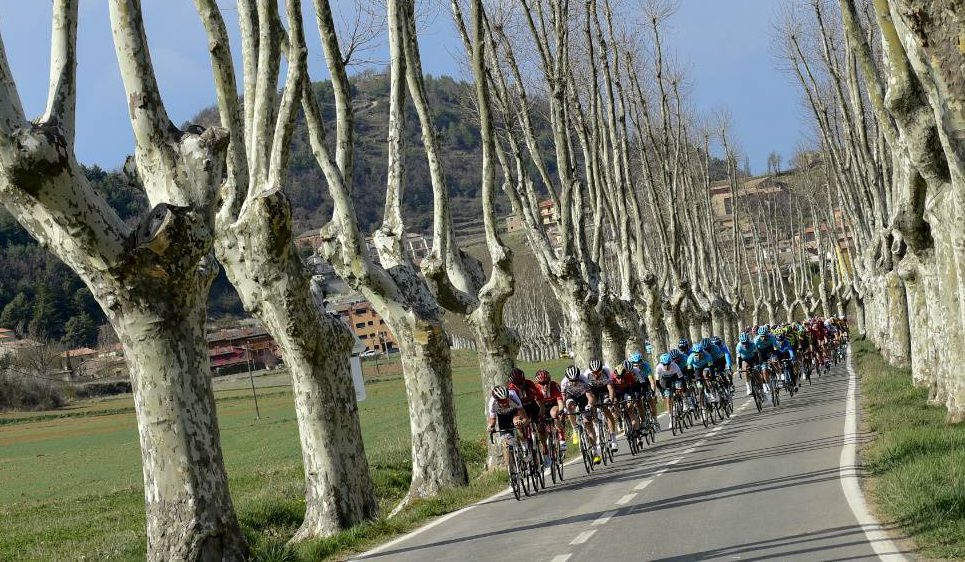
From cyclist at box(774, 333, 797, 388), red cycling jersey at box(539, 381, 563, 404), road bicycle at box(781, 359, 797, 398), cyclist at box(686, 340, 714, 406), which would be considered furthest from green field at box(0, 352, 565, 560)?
road bicycle at box(781, 359, 797, 398)

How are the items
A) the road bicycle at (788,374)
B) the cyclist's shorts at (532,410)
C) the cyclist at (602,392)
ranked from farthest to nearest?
the road bicycle at (788,374) < the cyclist at (602,392) < the cyclist's shorts at (532,410)

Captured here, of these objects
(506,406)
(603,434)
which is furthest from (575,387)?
(506,406)

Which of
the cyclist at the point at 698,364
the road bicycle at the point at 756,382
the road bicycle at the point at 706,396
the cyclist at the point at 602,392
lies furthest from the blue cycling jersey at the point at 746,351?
the cyclist at the point at 602,392

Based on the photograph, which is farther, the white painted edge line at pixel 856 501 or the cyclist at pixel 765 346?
the cyclist at pixel 765 346

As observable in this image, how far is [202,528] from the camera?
973 cm

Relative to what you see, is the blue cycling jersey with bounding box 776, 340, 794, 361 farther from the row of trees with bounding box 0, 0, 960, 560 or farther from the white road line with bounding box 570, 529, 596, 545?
the white road line with bounding box 570, 529, 596, 545

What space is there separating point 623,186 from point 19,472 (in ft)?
84.7

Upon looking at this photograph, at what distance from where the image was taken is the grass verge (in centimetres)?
850

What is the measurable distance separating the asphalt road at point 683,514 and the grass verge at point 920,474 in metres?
0.39

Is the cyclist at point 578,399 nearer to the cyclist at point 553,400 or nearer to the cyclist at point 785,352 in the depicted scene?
the cyclist at point 553,400

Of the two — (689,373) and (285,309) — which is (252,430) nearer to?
(689,373)

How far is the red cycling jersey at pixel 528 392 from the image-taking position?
55.3 feet

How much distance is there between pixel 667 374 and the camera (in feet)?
76.3

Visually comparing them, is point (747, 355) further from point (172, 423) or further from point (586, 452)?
point (172, 423)
